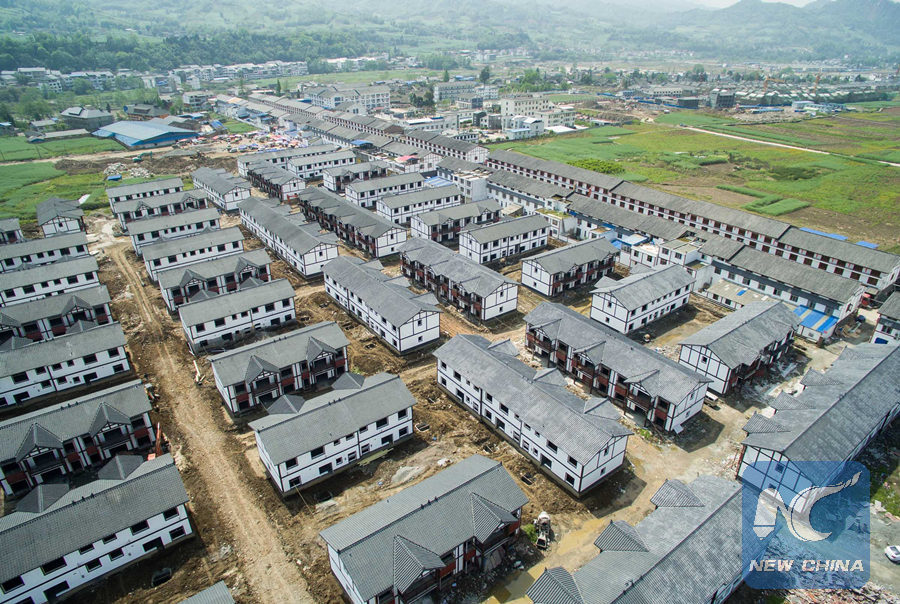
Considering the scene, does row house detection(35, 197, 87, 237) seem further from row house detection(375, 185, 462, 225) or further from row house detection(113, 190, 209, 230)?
row house detection(375, 185, 462, 225)

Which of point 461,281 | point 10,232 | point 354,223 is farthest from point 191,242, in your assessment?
point 461,281

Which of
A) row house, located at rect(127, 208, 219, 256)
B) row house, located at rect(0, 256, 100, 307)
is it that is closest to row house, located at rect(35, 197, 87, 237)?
row house, located at rect(127, 208, 219, 256)

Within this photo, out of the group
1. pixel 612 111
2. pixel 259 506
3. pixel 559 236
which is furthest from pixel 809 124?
pixel 259 506

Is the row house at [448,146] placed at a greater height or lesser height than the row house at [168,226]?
greater

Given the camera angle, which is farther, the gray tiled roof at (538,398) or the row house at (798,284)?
the row house at (798,284)

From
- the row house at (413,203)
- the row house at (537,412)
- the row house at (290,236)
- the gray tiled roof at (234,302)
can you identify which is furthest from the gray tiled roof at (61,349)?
the row house at (413,203)

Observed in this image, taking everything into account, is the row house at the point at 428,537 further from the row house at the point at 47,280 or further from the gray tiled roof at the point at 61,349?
the row house at the point at 47,280

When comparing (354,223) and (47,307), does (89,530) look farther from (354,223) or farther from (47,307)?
(354,223)
